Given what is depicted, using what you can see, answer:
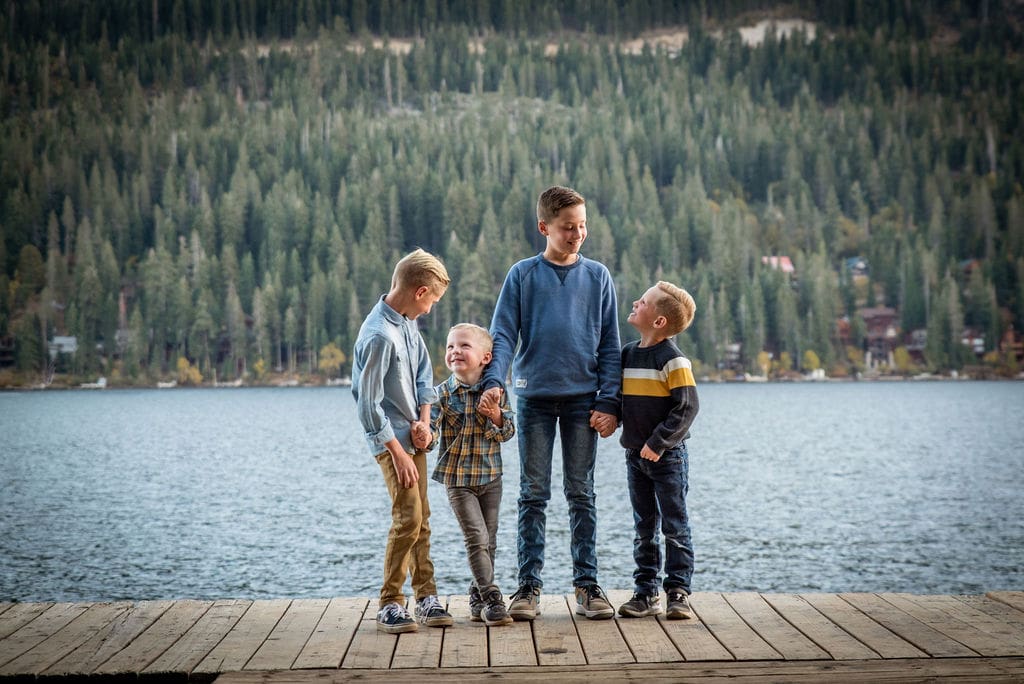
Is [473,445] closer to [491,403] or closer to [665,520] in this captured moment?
[491,403]

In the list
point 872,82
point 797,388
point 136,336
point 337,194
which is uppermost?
point 872,82

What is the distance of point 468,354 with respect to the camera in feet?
16.5

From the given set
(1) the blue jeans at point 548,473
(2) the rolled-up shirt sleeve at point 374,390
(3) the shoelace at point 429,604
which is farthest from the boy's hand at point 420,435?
(3) the shoelace at point 429,604

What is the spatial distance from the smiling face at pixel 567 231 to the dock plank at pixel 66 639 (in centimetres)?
252

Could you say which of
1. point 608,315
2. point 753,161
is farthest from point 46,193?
point 608,315

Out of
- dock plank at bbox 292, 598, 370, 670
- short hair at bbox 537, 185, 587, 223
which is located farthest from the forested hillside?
short hair at bbox 537, 185, 587, 223

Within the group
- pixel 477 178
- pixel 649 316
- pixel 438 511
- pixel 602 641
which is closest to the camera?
pixel 602 641

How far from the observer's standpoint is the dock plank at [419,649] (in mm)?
4207

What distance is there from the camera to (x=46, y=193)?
130 metres

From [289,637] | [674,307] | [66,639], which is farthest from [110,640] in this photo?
[674,307]

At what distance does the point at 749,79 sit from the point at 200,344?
344 feet

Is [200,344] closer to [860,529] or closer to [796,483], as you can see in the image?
[796,483]

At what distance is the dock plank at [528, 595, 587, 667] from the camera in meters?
4.27

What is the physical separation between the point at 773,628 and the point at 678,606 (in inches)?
17.3
